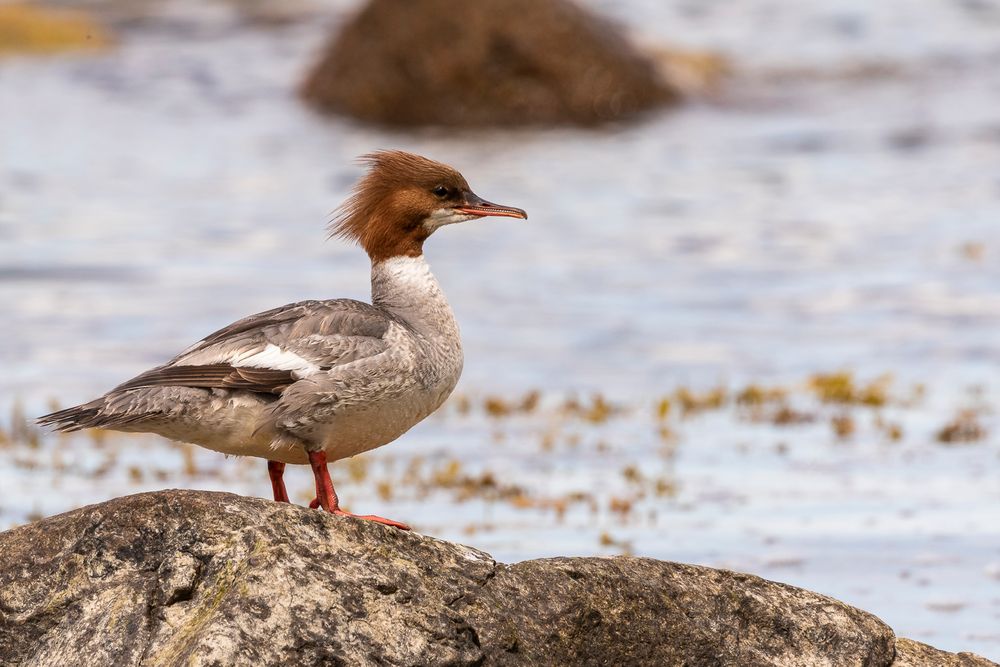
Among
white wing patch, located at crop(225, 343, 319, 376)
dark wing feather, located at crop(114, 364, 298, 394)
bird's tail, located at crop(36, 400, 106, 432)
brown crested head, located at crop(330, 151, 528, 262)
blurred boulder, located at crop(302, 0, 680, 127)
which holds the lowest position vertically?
bird's tail, located at crop(36, 400, 106, 432)

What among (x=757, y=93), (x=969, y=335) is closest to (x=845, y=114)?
(x=757, y=93)

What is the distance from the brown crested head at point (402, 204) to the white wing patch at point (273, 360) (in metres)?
0.91

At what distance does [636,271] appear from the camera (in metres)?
16.7

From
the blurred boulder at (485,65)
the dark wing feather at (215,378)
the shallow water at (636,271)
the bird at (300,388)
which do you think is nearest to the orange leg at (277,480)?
the bird at (300,388)

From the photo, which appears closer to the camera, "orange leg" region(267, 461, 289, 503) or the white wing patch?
the white wing patch

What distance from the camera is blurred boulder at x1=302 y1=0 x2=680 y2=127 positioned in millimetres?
22719

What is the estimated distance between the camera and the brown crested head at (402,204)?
252 inches

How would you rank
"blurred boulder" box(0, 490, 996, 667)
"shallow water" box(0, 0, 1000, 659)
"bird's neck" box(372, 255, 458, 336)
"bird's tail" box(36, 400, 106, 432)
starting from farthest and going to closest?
"shallow water" box(0, 0, 1000, 659)
"bird's neck" box(372, 255, 458, 336)
"bird's tail" box(36, 400, 106, 432)
"blurred boulder" box(0, 490, 996, 667)

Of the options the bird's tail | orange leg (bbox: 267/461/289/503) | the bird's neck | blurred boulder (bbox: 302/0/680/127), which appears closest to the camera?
the bird's tail

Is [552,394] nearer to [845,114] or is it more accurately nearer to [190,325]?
[190,325]

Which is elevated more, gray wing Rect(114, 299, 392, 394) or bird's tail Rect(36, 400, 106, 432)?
gray wing Rect(114, 299, 392, 394)

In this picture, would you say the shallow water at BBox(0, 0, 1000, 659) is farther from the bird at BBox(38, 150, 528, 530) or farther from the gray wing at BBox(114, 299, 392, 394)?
the gray wing at BBox(114, 299, 392, 394)

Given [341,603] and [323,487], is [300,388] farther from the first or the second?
[341,603]

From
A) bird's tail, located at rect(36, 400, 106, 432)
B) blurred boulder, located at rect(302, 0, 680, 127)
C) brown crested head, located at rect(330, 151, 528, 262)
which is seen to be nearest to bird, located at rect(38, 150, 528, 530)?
bird's tail, located at rect(36, 400, 106, 432)
